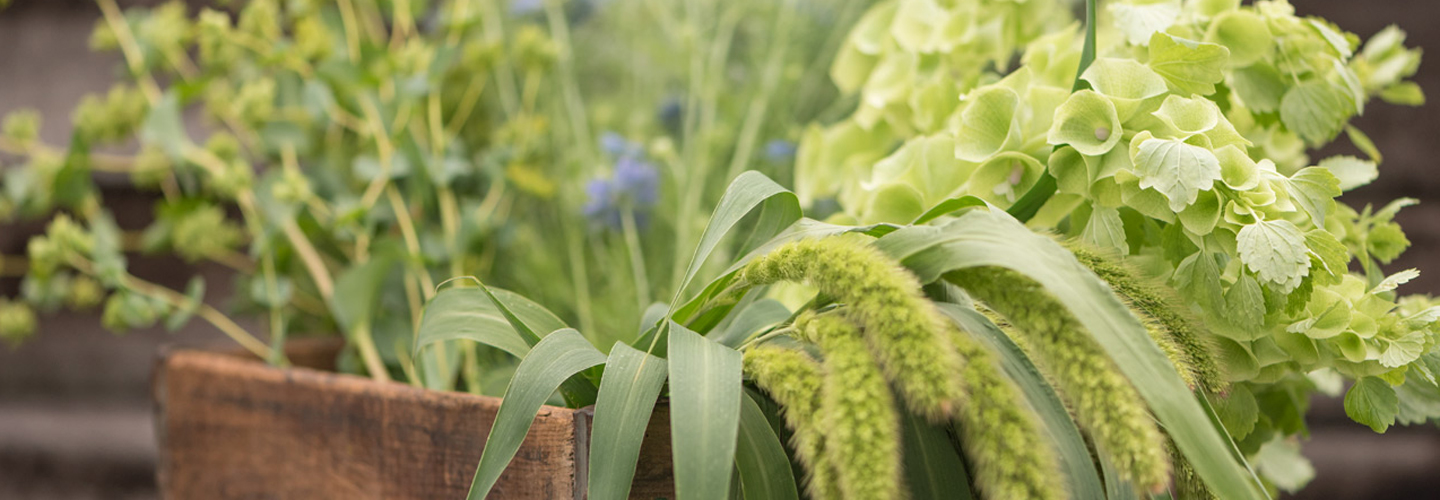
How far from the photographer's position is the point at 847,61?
0.56 m

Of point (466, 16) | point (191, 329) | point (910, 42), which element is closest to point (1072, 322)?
point (910, 42)

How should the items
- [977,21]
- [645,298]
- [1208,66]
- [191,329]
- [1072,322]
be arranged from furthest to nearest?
[191,329]
[645,298]
[977,21]
[1208,66]
[1072,322]

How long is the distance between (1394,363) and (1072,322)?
0.16m

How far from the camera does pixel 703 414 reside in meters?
0.26

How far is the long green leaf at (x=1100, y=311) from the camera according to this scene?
228mm

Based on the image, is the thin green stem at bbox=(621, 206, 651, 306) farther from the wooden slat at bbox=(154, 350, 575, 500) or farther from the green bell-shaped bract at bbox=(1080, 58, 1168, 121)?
the green bell-shaped bract at bbox=(1080, 58, 1168, 121)

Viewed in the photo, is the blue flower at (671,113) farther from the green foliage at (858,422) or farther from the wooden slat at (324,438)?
the green foliage at (858,422)

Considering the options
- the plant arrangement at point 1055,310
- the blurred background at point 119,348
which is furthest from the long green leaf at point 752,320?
the blurred background at point 119,348

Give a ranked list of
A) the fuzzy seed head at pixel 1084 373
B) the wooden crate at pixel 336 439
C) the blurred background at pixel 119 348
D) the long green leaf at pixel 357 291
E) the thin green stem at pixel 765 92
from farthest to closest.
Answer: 1. the blurred background at pixel 119 348
2. the thin green stem at pixel 765 92
3. the long green leaf at pixel 357 291
4. the wooden crate at pixel 336 439
5. the fuzzy seed head at pixel 1084 373

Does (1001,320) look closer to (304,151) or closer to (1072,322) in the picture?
(1072,322)

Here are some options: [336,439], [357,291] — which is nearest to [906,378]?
[336,439]

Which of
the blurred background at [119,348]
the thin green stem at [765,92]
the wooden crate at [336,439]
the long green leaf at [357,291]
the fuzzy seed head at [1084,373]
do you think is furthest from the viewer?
the blurred background at [119,348]

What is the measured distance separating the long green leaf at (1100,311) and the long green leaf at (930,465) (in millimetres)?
53

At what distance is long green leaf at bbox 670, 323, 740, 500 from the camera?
249 millimetres
